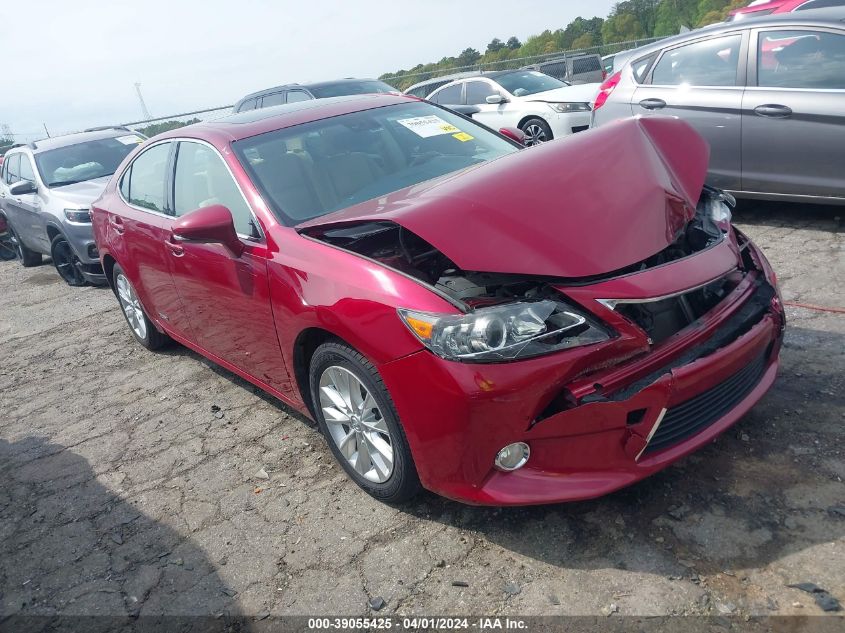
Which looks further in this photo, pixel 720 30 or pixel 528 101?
pixel 528 101

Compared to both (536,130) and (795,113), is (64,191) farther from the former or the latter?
(795,113)

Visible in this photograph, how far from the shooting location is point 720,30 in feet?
18.4

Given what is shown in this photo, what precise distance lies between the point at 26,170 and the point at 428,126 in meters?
7.38

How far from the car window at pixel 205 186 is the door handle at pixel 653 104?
409 cm

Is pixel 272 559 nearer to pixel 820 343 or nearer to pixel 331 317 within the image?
pixel 331 317

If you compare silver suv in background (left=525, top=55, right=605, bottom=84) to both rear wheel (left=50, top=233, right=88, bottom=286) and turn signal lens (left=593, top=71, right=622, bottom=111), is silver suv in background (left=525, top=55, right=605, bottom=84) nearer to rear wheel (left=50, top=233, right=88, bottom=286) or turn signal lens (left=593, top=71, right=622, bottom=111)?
turn signal lens (left=593, top=71, right=622, bottom=111)

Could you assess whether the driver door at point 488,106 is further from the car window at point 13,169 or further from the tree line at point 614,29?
the tree line at point 614,29

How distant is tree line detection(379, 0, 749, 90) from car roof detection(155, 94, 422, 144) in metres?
40.2

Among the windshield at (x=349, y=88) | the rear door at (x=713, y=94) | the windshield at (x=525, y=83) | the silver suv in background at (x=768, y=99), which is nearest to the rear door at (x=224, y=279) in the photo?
the silver suv in background at (x=768, y=99)

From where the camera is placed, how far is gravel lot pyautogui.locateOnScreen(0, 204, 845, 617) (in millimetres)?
2324

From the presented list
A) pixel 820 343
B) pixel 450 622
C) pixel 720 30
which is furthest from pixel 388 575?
pixel 720 30

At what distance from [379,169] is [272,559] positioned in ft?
6.45

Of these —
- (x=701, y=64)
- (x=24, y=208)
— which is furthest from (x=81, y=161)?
(x=701, y=64)

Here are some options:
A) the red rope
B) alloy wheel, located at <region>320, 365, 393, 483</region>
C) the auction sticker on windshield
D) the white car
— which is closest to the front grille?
alloy wheel, located at <region>320, 365, 393, 483</region>
